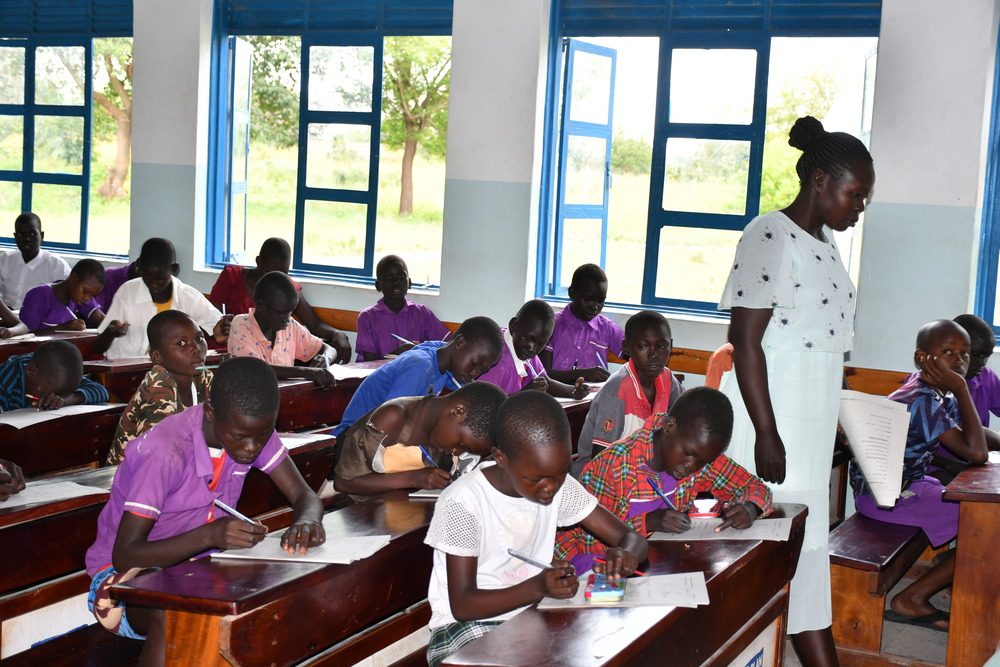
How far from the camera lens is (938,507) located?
388 centimetres

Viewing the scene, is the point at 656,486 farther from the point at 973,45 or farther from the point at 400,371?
the point at 973,45

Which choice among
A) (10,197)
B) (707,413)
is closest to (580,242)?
(707,413)

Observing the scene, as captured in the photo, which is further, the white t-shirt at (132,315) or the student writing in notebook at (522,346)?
the white t-shirt at (132,315)

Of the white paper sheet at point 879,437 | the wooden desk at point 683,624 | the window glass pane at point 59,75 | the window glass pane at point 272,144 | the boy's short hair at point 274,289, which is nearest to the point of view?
the wooden desk at point 683,624

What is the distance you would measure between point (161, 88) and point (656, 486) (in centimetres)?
554

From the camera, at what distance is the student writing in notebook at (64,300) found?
5535 millimetres

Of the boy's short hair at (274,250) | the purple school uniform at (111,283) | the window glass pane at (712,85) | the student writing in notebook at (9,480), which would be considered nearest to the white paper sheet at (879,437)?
the student writing in notebook at (9,480)

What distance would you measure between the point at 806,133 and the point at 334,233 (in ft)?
15.0

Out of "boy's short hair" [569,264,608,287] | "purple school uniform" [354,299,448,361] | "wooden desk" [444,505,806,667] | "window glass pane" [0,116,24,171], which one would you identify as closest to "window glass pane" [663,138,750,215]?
"boy's short hair" [569,264,608,287]

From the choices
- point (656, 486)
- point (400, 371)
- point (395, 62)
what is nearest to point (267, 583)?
point (656, 486)

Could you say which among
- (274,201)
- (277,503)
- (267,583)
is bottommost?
(277,503)

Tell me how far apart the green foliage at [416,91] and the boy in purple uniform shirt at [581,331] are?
1.67m

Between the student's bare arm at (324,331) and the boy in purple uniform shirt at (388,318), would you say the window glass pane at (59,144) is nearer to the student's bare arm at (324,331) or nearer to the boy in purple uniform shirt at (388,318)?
the student's bare arm at (324,331)

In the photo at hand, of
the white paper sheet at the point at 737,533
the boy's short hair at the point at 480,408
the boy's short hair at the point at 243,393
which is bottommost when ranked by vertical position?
the white paper sheet at the point at 737,533
